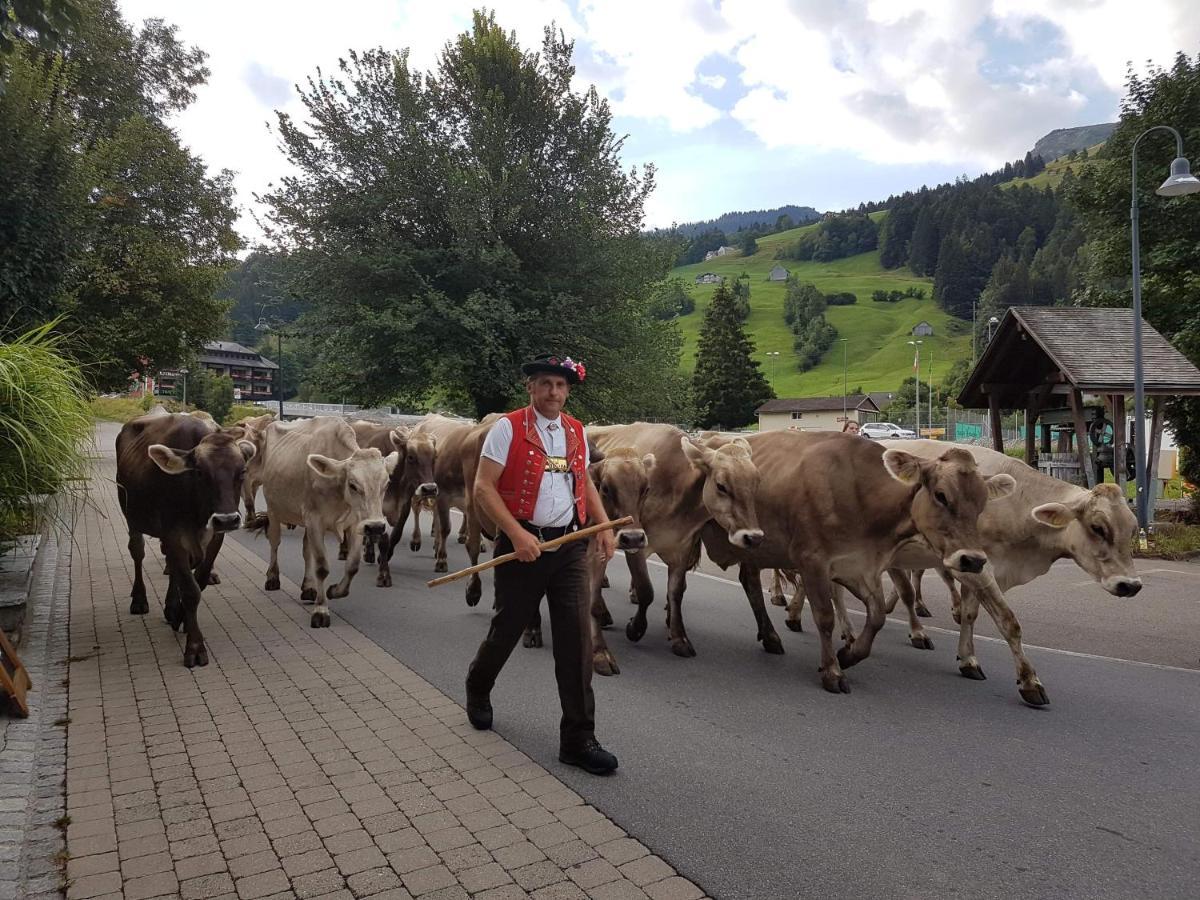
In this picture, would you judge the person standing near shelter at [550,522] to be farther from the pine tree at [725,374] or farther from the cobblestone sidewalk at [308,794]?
the pine tree at [725,374]

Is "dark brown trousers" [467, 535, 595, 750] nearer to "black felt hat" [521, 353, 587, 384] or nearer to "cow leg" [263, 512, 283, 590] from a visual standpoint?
"black felt hat" [521, 353, 587, 384]

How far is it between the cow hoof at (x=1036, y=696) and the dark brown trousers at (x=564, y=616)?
3247 mm

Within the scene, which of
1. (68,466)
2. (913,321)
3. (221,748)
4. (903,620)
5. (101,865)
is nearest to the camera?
(101,865)

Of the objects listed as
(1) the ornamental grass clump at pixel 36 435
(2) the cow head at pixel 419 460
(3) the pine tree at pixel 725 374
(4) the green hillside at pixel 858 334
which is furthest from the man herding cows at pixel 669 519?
(4) the green hillside at pixel 858 334

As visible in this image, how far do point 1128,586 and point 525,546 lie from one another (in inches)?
191

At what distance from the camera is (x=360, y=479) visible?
327 inches

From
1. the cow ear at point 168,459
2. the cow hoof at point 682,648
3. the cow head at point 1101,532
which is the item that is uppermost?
the cow ear at point 168,459

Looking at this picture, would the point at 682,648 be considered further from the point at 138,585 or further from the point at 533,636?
the point at 138,585

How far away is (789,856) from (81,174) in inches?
604

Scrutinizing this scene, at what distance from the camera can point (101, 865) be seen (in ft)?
11.5

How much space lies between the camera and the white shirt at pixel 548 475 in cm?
464

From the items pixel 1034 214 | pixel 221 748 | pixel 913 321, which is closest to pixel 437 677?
pixel 221 748

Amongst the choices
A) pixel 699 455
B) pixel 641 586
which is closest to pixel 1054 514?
pixel 699 455

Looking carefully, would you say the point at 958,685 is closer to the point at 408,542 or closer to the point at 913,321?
the point at 408,542
